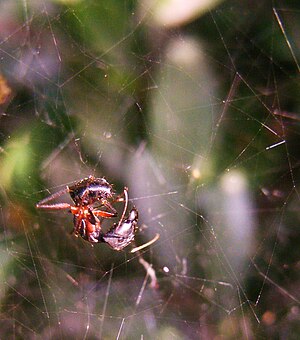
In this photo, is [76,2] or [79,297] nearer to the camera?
[76,2]

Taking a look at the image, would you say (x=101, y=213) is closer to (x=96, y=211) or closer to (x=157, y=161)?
(x=96, y=211)

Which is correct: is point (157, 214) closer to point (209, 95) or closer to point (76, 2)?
point (209, 95)

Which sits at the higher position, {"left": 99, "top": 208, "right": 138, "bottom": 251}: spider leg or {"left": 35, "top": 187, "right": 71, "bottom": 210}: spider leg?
{"left": 35, "top": 187, "right": 71, "bottom": 210}: spider leg

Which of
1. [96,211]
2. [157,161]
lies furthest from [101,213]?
[157,161]

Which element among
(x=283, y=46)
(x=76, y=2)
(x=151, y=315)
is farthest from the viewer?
(x=151, y=315)

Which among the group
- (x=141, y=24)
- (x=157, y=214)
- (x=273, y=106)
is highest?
(x=141, y=24)

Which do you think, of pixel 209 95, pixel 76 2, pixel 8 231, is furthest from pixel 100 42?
pixel 8 231
